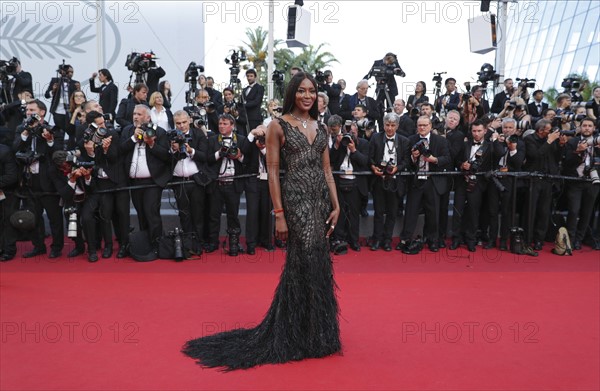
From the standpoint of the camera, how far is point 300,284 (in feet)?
11.3

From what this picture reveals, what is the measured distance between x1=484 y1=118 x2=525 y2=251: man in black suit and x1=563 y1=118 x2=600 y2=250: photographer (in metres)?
0.69

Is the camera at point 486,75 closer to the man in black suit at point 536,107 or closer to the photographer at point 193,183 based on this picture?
the man in black suit at point 536,107

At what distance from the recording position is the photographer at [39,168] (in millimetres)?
6340

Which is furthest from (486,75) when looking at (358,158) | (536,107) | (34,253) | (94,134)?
(34,253)

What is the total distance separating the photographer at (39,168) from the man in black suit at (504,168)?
5211mm

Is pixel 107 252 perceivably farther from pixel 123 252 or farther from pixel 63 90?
pixel 63 90

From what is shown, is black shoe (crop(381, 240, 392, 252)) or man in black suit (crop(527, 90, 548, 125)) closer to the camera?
black shoe (crop(381, 240, 392, 252))

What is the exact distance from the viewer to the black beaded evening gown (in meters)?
3.42

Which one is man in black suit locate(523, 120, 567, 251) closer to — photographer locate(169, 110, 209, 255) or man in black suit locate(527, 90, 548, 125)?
man in black suit locate(527, 90, 548, 125)

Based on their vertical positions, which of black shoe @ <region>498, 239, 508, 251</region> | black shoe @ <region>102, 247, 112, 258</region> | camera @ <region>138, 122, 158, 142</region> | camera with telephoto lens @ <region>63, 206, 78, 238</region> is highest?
camera @ <region>138, 122, 158, 142</region>

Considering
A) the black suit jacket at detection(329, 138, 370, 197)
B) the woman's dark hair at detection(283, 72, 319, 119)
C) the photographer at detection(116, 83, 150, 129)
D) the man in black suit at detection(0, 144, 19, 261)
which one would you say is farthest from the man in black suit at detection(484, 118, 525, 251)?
the man in black suit at detection(0, 144, 19, 261)

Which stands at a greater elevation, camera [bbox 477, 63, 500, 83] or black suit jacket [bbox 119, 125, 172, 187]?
camera [bbox 477, 63, 500, 83]

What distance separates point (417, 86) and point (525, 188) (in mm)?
2758

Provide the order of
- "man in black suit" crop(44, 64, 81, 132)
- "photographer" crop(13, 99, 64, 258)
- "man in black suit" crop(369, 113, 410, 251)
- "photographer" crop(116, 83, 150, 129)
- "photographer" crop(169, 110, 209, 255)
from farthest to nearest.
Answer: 1. "man in black suit" crop(44, 64, 81, 132)
2. "photographer" crop(116, 83, 150, 129)
3. "man in black suit" crop(369, 113, 410, 251)
4. "photographer" crop(169, 110, 209, 255)
5. "photographer" crop(13, 99, 64, 258)
